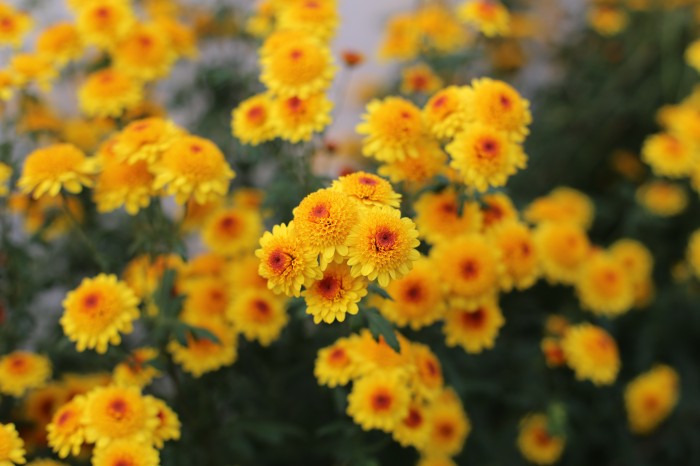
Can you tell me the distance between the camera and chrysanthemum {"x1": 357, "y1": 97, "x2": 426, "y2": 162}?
60.7 inches

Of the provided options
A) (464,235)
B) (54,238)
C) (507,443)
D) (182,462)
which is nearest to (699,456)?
(507,443)

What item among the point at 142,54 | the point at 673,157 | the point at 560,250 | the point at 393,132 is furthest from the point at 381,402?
the point at 673,157

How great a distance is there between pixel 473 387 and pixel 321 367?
0.58 meters

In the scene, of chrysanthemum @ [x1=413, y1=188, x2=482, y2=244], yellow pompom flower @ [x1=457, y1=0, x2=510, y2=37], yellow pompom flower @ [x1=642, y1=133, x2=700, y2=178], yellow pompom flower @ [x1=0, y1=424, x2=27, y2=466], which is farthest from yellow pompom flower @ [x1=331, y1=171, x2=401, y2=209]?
yellow pompom flower @ [x1=642, y1=133, x2=700, y2=178]

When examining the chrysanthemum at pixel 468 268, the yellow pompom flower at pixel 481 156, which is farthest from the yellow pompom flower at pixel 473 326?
the yellow pompom flower at pixel 481 156

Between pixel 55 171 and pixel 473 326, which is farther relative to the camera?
pixel 473 326

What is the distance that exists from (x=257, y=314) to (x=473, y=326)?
51 centimetres

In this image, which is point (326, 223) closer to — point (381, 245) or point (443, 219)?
point (381, 245)

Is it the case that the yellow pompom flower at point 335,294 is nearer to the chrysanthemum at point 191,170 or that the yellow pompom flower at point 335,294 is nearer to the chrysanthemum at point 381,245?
the chrysanthemum at point 381,245

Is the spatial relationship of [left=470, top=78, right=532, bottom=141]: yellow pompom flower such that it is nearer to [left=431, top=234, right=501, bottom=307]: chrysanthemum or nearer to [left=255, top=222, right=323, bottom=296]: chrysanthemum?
[left=431, top=234, right=501, bottom=307]: chrysanthemum

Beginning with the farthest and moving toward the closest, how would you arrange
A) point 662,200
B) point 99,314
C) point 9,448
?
Result: point 662,200 → point 99,314 → point 9,448

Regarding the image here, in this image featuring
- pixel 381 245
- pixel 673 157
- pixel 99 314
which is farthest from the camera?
pixel 673 157

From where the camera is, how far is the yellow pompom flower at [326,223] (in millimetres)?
1199

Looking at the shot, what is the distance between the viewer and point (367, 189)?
4.24 ft
